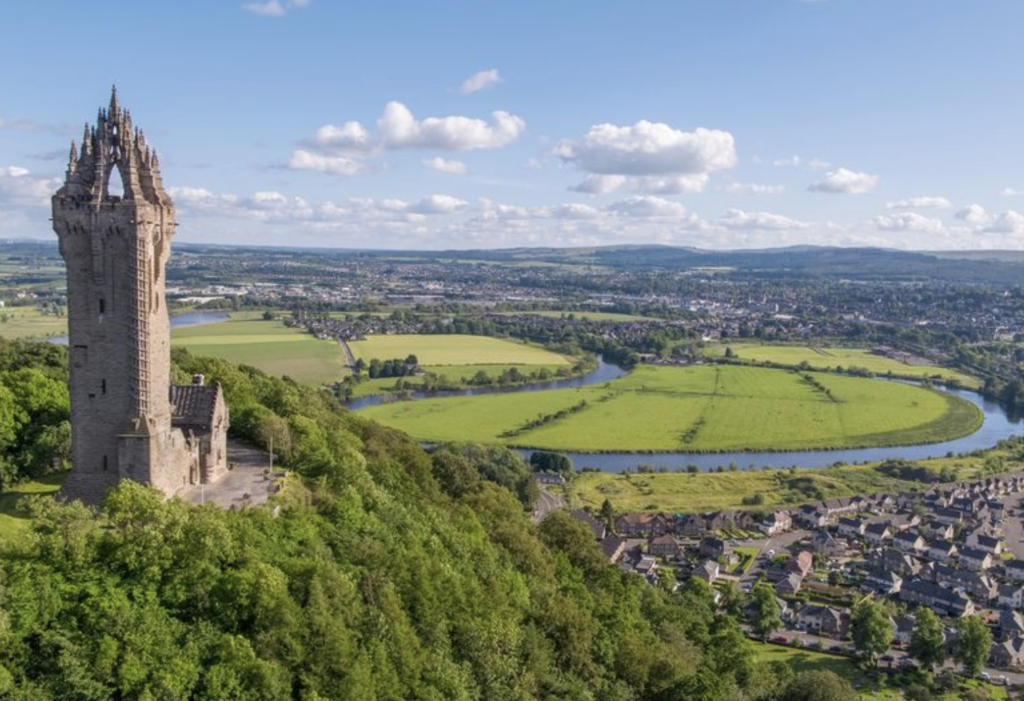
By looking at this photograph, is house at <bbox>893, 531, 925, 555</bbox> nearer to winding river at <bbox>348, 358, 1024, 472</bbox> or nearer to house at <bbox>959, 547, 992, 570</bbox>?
house at <bbox>959, 547, 992, 570</bbox>

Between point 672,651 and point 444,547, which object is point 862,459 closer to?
point 672,651

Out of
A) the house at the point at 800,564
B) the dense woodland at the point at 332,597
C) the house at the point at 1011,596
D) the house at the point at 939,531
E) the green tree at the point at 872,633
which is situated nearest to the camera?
the dense woodland at the point at 332,597

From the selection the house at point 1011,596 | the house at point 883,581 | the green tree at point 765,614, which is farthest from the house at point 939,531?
the green tree at point 765,614

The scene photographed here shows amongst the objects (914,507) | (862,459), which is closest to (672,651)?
(914,507)

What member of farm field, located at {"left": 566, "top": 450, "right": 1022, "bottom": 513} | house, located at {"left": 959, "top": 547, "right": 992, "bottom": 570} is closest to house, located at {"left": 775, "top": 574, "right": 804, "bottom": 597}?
farm field, located at {"left": 566, "top": 450, "right": 1022, "bottom": 513}

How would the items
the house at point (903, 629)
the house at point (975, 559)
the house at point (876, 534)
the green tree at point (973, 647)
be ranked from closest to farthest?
the green tree at point (973, 647) < the house at point (903, 629) < the house at point (975, 559) < the house at point (876, 534)

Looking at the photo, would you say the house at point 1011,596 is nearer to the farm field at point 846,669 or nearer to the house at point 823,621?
the house at point 823,621
